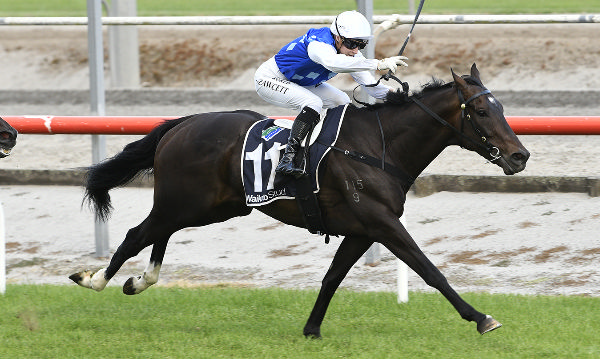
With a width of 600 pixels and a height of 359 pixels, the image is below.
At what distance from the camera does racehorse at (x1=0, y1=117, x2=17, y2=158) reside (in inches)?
244

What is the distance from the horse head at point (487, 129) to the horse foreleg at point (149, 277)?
6.64ft

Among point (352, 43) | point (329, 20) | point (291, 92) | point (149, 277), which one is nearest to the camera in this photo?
point (352, 43)

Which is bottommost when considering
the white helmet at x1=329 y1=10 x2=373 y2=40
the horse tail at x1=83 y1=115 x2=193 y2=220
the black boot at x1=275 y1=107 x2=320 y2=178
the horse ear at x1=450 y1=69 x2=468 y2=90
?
the horse tail at x1=83 y1=115 x2=193 y2=220

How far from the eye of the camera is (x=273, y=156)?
18.8 feet

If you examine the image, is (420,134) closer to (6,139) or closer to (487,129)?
(487,129)

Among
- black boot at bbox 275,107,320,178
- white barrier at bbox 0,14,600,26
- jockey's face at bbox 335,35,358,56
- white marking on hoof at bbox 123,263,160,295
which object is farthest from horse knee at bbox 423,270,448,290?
white barrier at bbox 0,14,600,26

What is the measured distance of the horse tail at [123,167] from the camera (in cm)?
632

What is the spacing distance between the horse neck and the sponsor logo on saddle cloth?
0.35 m

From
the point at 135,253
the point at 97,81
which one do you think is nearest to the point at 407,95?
the point at 135,253

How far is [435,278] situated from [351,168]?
2.55 feet

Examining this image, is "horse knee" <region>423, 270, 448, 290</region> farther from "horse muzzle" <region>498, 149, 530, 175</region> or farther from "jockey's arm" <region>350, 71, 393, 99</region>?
"jockey's arm" <region>350, 71, 393, 99</region>

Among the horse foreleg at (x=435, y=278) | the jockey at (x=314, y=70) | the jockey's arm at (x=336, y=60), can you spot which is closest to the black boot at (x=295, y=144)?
the jockey at (x=314, y=70)

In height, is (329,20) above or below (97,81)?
above

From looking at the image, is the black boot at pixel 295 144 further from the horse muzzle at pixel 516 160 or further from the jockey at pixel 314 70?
the horse muzzle at pixel 516 160
